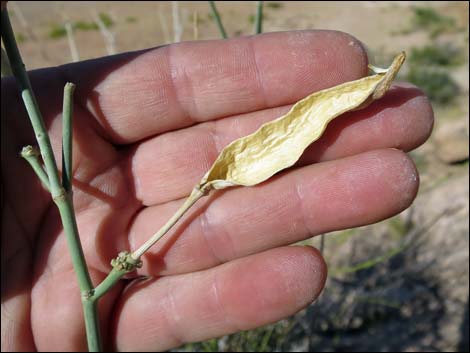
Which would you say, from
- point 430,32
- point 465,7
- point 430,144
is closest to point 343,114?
point 430,144

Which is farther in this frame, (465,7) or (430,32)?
(465,7)

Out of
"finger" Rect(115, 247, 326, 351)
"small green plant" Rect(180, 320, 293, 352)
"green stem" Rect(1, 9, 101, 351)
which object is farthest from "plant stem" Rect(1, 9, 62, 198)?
"small green plant" Rect(180, 320, 293, 352)

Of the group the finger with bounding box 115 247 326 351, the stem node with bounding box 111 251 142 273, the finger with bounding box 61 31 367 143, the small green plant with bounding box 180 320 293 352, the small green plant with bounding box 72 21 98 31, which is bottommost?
the small green plant with bounding box 72 21 98 31

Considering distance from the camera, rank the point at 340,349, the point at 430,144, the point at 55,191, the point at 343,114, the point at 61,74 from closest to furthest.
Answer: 1. the point at 55,191
2. the point at 343,114
3. the point at 61,74
4. the point at 340,349
5. the point at 430,144

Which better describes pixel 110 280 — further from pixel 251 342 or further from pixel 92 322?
pixel 251 342

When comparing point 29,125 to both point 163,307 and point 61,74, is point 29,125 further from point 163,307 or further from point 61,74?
point 163,307

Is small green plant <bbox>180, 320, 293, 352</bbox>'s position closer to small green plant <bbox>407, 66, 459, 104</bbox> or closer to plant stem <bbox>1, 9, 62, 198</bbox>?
plant stem <bbox>1, 9, 62, 198</bbox>
